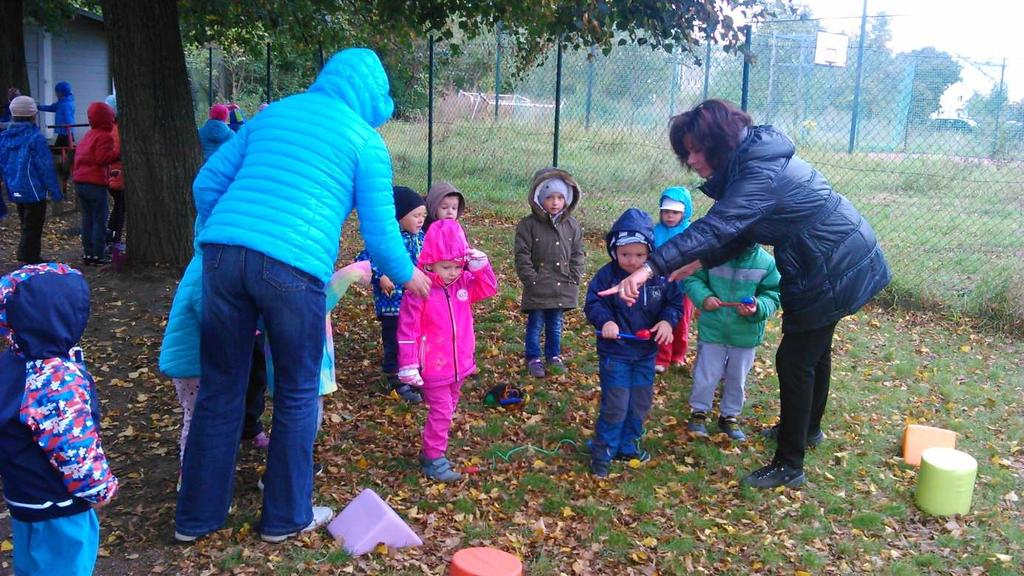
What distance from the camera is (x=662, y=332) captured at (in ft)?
13.7

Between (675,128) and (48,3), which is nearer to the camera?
(675,128)

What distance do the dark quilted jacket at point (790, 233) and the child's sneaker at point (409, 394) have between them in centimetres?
213

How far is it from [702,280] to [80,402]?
10.7 ft

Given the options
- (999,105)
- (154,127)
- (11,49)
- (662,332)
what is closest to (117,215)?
(154,127)

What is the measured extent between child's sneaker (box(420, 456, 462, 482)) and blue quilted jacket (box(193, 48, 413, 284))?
47.3 inches

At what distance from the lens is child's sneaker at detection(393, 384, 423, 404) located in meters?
5.25

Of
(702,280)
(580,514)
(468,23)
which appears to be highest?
(468,23)

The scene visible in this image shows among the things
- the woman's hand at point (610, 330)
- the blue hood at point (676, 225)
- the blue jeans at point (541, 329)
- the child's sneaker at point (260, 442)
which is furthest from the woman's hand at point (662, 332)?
the child's sneaker at point (260, 442)

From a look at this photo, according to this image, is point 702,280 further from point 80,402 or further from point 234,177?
point 80,402

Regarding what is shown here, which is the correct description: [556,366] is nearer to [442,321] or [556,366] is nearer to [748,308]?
[748,308]

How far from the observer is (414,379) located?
Answer: 13.1 feet

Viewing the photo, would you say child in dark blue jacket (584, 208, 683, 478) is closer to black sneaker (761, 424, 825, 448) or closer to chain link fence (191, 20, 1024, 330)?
black sneaker (761, 424, 825, 448)

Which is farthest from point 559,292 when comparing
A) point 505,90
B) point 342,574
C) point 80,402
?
point 505,90

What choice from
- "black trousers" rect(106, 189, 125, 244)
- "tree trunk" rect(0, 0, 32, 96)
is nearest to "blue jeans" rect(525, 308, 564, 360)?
"black trousers" rect(106, 189, 125, 244)
